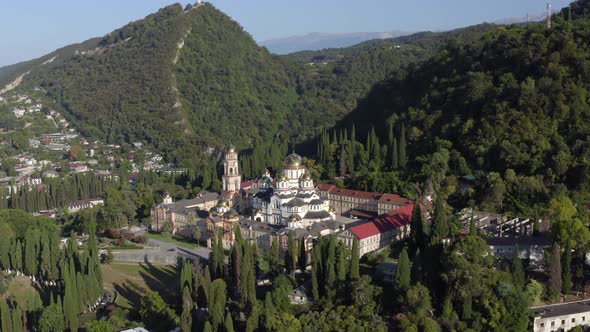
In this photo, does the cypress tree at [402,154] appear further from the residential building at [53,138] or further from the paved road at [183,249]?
the residential building at [53,138]

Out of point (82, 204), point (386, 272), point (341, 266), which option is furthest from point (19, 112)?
point (341, 266)

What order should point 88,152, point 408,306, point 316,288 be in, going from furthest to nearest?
point 88,152, point 316,288, point 408,306

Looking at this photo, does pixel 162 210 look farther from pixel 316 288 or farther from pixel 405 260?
pixel 405 260

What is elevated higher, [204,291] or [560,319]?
[204,291]

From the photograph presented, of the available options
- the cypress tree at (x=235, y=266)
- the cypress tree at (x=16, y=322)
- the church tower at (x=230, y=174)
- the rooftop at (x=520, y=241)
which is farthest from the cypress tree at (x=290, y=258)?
the church tower at (x=230, y=174)

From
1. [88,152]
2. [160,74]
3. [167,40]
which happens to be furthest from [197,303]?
[167,40]

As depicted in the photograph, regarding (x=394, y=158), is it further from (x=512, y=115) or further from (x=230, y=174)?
(x=230, y=174)
